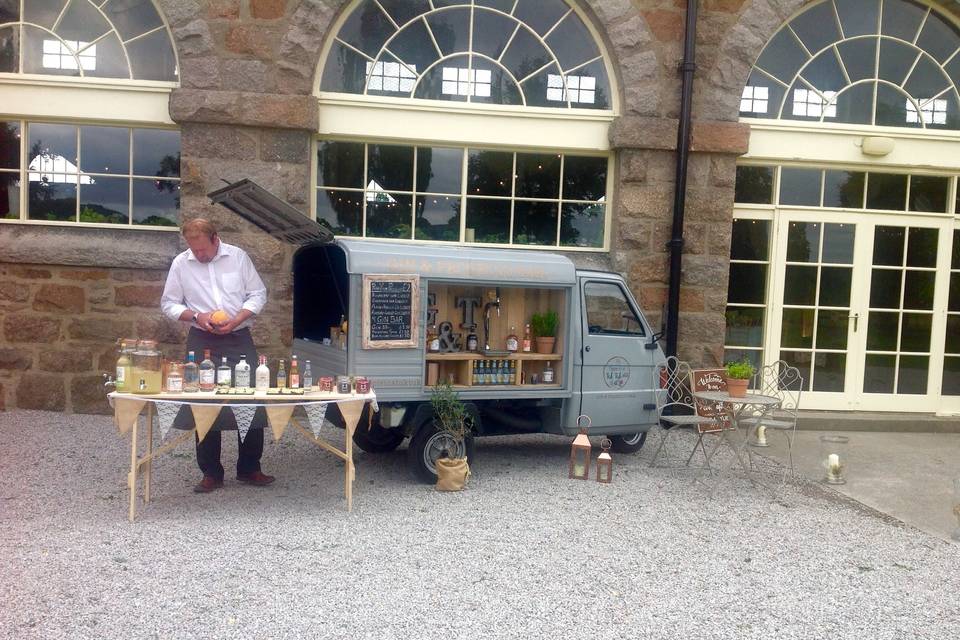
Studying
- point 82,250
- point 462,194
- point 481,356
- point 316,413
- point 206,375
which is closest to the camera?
point 206,375

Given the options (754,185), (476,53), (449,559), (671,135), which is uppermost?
(476,53)

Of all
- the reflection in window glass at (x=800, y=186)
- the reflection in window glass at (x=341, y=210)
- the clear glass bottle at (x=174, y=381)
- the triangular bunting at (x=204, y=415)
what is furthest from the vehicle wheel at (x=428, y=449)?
the reflection in window glass at (x=800, y=186)

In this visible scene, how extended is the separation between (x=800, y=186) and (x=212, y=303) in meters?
6.34

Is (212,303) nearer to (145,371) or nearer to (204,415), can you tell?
(145,371)

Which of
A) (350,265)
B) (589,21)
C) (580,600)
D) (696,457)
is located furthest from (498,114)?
(580,600)

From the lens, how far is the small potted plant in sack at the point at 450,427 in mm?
5438

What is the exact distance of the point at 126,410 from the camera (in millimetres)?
4461

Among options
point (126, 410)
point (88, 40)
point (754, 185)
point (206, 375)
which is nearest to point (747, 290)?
point (754, 185)

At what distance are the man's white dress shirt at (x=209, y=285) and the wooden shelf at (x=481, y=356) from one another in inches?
53.4

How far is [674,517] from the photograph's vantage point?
507cm

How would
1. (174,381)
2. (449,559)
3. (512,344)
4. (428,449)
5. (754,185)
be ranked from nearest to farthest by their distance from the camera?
1. (449,559)
2. (174,381)
3. (428,449)
4. (512,344)
5. (754,185)

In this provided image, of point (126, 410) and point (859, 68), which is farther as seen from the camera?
point (859, 68)

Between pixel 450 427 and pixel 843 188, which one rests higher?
pixel 843 188

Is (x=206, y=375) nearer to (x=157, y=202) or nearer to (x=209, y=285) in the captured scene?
(x=209, y=285)
